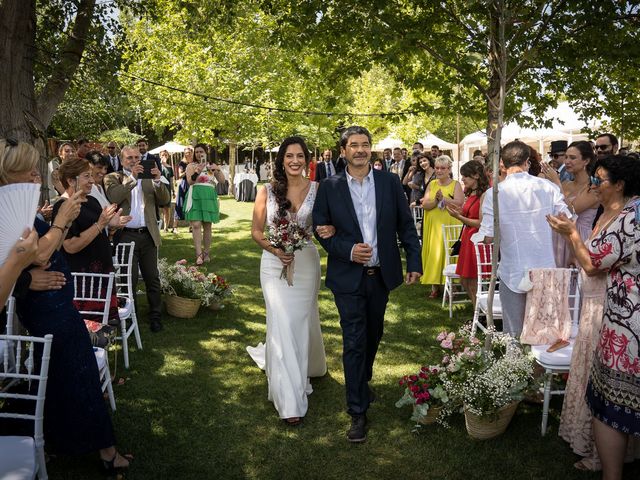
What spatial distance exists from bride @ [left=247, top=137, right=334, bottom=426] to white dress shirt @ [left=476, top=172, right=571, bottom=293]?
4.89ft

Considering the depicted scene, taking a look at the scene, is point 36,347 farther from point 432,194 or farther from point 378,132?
point 378,132

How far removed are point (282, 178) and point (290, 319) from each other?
121 centimetres

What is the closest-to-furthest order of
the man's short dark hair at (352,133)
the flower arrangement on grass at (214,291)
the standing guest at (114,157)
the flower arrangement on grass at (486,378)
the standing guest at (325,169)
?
1. the flower arrangement on grass at (486,378)
2. the man's short dark hair at (352,133)
3. the flower arrangement on grass at (214,291)
4. the standing guest at (114,157)
5. the standing guest at (325,169)

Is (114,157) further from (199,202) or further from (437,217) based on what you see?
(437,217)

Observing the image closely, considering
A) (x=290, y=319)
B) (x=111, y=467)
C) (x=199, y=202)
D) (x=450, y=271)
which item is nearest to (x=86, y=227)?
(x=290, y=319)

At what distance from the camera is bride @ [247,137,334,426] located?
14.8 feet

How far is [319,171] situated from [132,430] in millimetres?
10955

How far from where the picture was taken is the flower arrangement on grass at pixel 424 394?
166 inches

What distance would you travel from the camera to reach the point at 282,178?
4.79 metres

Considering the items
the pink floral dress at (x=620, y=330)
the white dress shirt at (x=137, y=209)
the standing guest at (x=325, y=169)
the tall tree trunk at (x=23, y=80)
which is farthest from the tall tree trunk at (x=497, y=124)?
the standing guest at (x=325, y=169)

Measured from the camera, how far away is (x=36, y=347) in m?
3.79

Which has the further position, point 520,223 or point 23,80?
point 23,80

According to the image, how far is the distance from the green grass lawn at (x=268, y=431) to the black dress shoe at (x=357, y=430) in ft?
0.17

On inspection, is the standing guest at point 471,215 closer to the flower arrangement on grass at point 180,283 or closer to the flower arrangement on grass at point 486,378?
the flower arrangement on grass at point 486,378
